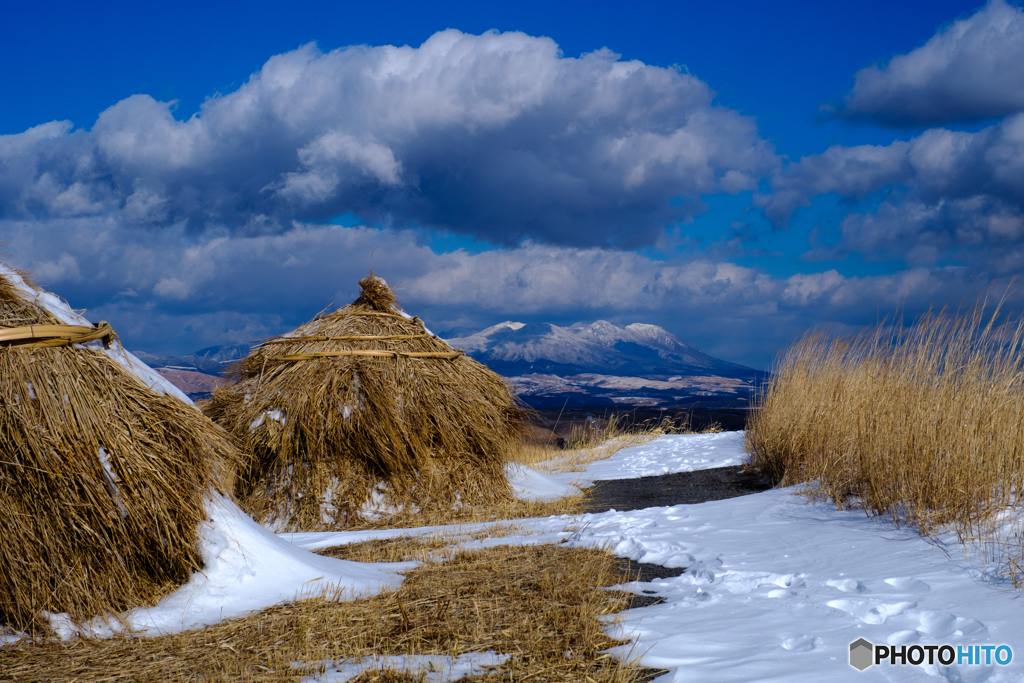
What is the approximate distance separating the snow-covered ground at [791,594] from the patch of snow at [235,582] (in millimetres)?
1477

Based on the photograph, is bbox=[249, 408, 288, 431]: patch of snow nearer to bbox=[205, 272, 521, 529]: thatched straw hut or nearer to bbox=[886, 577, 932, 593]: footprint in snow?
bbox=[205, 272, 521, 529]: thatched straw hut

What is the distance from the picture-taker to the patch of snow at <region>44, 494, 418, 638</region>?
3.41 metres

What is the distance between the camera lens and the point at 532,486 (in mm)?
8336

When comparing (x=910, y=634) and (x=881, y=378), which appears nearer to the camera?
(x=910, y=634)

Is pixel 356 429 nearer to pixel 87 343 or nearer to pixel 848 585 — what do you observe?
pixel 87 343

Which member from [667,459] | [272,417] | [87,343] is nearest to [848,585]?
[87,343]

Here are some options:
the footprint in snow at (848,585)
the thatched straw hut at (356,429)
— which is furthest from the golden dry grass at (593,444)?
the footprint in snow at (848,585)

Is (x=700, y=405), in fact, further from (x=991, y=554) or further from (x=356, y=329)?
(x=991, y=554)

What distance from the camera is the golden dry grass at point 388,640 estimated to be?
8.80ft

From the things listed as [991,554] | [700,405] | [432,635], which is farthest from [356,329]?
[700,405]

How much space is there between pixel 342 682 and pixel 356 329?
5.50m

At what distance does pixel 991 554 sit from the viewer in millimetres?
3625

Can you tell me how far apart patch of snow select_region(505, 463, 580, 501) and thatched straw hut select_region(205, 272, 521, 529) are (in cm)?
49

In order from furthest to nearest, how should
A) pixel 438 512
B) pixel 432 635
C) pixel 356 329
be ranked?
1. pixel 356 329
2. pixel 438 512
3. pixel 432 635
